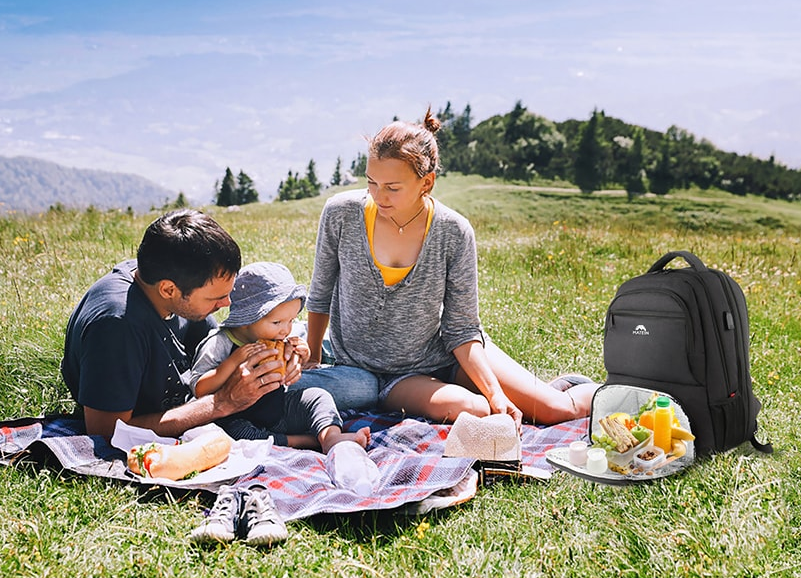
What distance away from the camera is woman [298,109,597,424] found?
4.33 m

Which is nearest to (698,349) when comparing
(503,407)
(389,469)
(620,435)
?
(620,435)

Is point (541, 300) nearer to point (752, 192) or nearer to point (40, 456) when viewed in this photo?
point (40, 456)

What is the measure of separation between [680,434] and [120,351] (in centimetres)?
275

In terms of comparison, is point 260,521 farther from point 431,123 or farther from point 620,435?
point 431,123

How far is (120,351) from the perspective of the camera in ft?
11.6

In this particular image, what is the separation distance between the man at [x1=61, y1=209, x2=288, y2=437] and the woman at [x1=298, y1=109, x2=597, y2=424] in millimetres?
766

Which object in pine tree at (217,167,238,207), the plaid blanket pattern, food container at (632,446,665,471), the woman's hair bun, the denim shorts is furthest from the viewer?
pine tree at (217,167,238,207)

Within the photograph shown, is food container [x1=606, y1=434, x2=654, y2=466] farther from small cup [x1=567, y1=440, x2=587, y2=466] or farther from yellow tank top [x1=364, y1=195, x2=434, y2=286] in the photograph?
yellow tank top [x1=364, y1=195, x2=434, y2=286]

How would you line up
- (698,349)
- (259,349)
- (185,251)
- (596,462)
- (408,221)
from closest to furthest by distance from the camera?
1. (185,251)
2. (596,462)
3. (698,349)
4. (259,349)
5. (408,221)

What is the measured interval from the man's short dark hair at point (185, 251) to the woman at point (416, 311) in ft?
3.10

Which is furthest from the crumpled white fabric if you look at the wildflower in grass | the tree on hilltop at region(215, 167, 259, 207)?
the tree on hilltop at region(215, 167, 259, 207)

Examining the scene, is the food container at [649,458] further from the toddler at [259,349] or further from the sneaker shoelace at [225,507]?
the sneaker shoelace at [225,507]

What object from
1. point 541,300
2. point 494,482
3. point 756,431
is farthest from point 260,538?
point 541,300

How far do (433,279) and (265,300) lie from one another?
3.27ft
